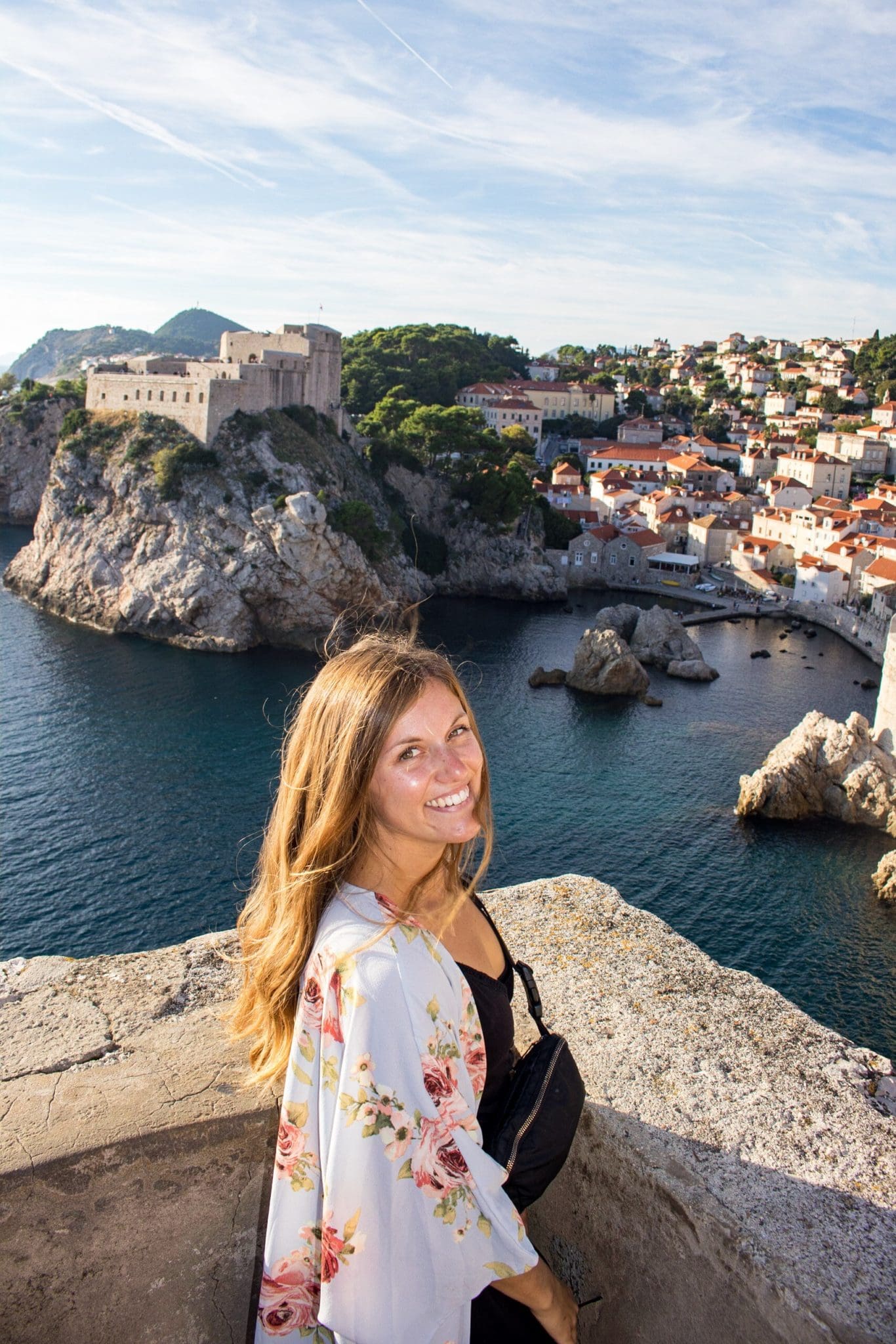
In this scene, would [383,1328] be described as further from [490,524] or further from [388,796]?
[490,524]

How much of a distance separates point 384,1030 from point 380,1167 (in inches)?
10.1

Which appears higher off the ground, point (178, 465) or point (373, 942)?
point (178, 465)

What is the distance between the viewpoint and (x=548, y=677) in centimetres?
3356

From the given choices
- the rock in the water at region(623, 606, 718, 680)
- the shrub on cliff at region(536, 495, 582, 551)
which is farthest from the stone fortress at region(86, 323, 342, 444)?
the rock in the water at region(623, 606, 718, 680)

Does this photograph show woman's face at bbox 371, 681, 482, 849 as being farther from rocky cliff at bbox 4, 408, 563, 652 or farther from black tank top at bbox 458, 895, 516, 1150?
rocky cliff at bbox 4, 408, 563, 652

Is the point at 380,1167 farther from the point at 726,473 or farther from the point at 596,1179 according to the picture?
the point at 726,473

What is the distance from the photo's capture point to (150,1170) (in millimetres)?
2393

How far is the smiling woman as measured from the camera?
1862 millimetres

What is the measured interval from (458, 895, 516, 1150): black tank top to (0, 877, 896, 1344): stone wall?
61 cm

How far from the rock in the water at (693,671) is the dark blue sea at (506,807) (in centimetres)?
47

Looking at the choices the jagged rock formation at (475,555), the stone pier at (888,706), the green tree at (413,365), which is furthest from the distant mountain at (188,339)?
the stone pier at (888,706)

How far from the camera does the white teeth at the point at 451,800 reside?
2.29m

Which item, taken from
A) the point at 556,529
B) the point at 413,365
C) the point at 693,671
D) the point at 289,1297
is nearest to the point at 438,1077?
the point at 289,1297

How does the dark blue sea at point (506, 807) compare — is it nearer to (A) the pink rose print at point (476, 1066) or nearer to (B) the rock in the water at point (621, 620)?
(B) the rock in the water at point (621, 620)
